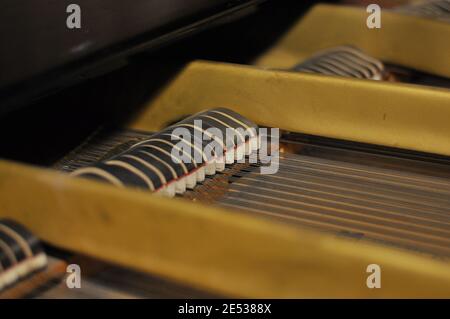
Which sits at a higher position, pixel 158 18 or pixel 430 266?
pixel 158 18

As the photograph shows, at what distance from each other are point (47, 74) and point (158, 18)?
1.42 ft

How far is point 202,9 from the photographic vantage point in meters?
2.02

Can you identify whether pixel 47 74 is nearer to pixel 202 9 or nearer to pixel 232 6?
pixel 202 9

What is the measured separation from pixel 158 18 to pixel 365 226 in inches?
28.5

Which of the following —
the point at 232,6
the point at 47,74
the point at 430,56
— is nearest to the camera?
the point at 47,74

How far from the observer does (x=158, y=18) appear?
1827mm

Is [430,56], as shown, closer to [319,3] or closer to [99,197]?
[319,3]

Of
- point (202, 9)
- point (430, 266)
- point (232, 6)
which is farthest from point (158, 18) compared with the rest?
point (430, 266)

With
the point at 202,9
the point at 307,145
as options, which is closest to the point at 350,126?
the point at 307,145

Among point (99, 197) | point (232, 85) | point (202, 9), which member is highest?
point (202, 9)
